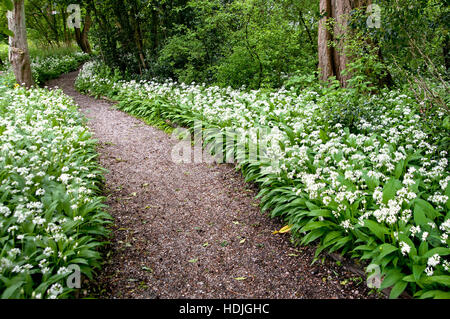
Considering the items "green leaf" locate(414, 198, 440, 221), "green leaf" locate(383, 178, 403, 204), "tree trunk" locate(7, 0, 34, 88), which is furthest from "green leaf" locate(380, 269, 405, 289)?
"tree trunk" locate(7, 0, 34, 88)

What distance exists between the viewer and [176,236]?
12.7 ft

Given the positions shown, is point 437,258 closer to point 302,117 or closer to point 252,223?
point 252,223

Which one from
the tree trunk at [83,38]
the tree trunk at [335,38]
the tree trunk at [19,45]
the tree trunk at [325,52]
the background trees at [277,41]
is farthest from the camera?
the tree trunk at [83,38]

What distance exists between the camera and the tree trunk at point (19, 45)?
9.72 meters

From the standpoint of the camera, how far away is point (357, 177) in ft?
11.7

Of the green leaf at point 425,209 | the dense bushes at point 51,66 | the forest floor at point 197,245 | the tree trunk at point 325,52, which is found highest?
the dense bushes at point 51,66

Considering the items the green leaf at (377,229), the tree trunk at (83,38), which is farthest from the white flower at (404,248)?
the tree trunk at (83,38)

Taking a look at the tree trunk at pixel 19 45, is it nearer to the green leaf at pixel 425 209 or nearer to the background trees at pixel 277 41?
the background trees at pixel 277 41

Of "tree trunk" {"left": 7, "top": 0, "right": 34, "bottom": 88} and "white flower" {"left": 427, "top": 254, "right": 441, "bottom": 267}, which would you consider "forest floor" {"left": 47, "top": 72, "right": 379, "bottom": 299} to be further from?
"tree trunk" {"left": 7, "top": 0, "right": 34, "bottom": 88}

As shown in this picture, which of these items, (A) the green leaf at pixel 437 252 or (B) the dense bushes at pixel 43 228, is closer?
(B) the dense bushes at pixel 43 228

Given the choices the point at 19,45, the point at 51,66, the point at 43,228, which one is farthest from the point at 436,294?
the point at 51,66

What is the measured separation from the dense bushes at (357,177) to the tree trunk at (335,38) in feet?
3.89

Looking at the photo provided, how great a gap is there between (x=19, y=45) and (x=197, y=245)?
10.2 m

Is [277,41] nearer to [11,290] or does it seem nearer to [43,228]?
[43,228]
